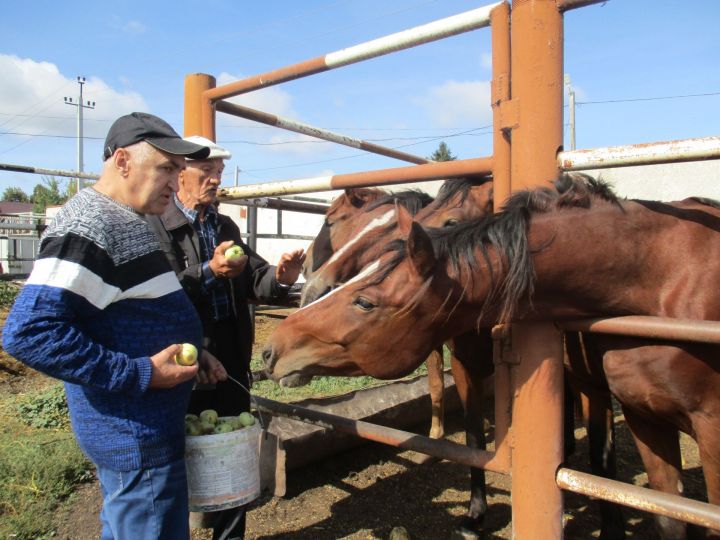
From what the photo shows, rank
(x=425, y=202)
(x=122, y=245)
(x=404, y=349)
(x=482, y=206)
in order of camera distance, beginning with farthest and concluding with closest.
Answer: (x=425, y=202), (x=482, y=206), (x=404, y=349), (x=122, y=245)

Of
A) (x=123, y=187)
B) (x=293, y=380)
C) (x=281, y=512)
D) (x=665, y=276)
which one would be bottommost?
(x=281, y=512)

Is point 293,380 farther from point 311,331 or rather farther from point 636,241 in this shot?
point 636,241

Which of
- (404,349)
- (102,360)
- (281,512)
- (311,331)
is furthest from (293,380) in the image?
(281,512)

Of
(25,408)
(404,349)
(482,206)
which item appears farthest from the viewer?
(25,408)

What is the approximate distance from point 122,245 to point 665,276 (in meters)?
1.67

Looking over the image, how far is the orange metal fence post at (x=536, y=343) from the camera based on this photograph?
1501 mm

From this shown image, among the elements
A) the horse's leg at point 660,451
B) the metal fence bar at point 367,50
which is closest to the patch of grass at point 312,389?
the horse's leg at point 660,451

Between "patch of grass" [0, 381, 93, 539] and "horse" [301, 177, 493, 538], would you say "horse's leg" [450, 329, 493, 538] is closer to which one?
"horse" [301, 177, 493, 538]

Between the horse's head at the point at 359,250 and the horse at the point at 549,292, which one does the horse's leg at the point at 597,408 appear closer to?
the horse at the point at 549,292

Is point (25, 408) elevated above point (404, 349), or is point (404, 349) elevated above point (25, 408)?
point (404, 349)

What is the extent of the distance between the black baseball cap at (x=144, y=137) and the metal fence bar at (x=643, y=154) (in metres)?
1.07

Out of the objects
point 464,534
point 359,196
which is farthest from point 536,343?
point 359,196

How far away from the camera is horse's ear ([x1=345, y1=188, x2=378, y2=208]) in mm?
3932

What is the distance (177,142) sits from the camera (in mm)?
1525
